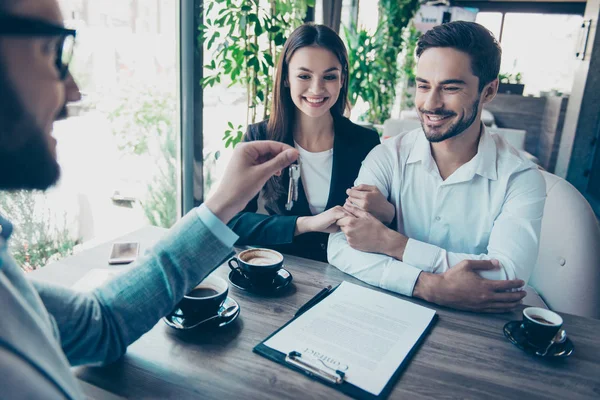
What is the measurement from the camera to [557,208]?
1.51 meters

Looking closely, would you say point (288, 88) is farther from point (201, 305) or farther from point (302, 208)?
point (201, 305)

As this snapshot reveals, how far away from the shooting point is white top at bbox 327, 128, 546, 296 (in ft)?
3.90

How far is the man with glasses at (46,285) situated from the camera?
0.47 metres

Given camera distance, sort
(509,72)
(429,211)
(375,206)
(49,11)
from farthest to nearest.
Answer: (509,72) < (429,211) < (375,206) < (49,11)

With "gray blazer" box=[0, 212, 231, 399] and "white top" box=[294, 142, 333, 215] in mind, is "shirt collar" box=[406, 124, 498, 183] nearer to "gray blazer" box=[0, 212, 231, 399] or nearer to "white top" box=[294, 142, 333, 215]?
"white top" box=[294, 142, 333, 215]

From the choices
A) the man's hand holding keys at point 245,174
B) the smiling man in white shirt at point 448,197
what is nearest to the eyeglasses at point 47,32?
the man's hand holding keys at point 245,174

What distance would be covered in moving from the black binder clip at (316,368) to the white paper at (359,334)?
1cm

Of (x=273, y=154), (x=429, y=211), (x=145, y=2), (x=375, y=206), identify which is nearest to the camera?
(x=273, y=154)

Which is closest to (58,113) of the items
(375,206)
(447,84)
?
(375,206)

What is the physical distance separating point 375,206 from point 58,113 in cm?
102

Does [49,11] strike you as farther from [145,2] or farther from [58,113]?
[145,2]

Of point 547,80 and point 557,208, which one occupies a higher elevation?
point 547,80

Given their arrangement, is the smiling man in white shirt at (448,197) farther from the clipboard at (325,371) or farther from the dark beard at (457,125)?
the clipboard at (325,371)

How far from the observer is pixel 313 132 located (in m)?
1.95
